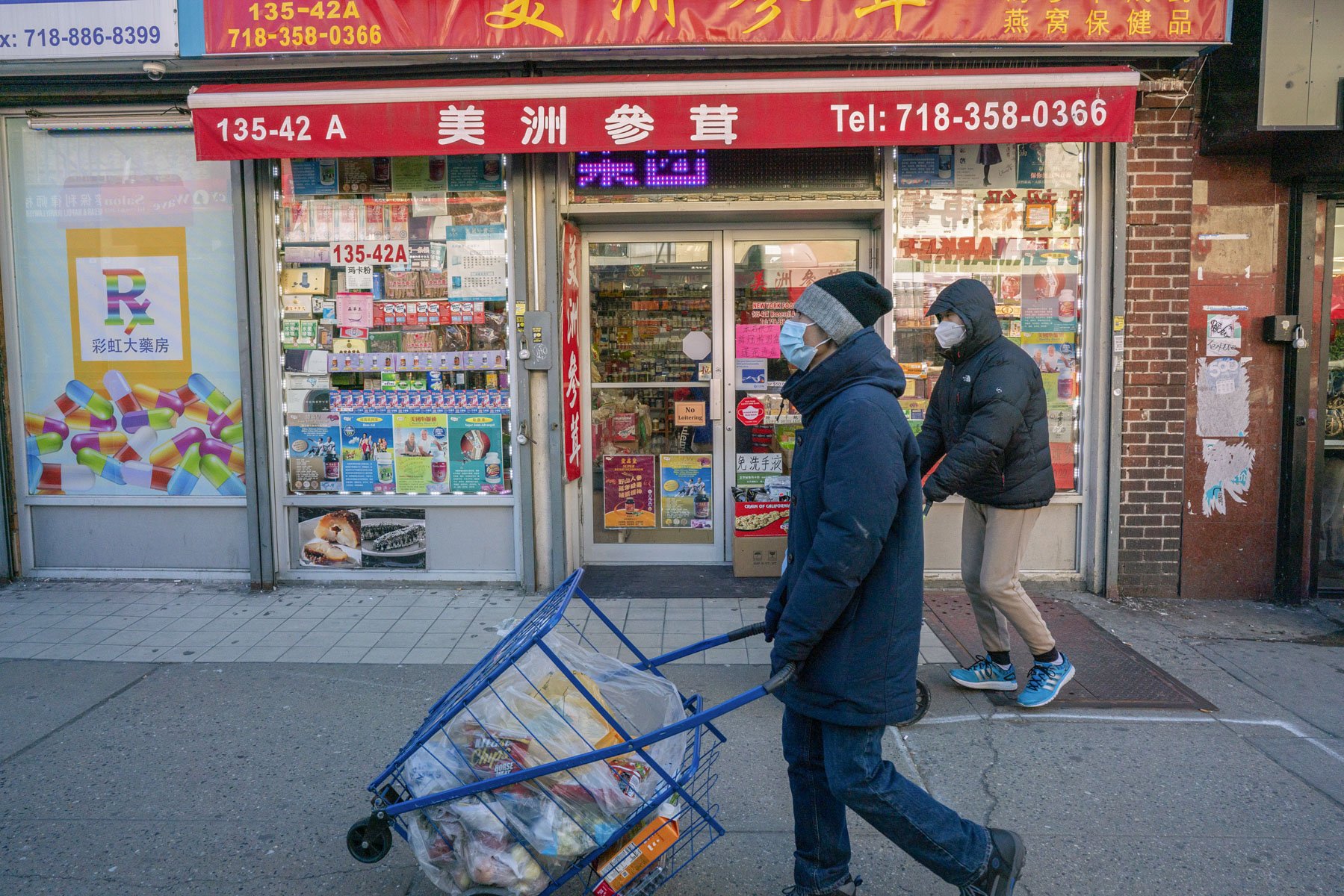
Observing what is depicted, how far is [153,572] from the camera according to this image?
671 cm

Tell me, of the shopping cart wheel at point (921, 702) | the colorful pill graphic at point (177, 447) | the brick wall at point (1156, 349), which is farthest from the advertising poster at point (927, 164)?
the colorful pill graphic at point (177, 447)

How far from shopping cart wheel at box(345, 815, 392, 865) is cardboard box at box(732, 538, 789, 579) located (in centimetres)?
401

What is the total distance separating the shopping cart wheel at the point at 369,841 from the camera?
283 centimetres

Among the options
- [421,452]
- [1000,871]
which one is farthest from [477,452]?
[1000,871]

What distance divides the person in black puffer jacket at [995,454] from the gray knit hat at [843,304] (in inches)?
65.8

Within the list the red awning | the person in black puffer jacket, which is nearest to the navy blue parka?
the person in black puffer jacket

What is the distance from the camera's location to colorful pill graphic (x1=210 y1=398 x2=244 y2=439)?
21.9 ft

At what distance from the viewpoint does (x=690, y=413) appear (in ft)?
22.8

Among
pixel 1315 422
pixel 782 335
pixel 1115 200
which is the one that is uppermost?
pixel 1115 200

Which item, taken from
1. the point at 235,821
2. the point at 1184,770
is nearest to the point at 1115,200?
the point at 1184,770

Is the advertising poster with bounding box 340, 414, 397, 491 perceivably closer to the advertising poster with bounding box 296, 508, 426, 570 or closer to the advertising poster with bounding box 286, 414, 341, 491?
the advertising poster with bounding box 286, 414, 341, 491

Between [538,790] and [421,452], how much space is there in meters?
4.32

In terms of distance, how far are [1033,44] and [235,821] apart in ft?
19.5

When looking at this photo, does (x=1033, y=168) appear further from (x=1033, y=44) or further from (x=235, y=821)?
(x=235, y=821)
